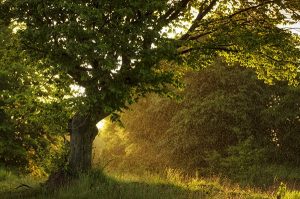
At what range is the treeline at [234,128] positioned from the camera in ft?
107

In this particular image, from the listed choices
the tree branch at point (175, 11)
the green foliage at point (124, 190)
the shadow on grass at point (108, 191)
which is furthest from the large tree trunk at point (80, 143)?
the tree branch at point (175, 11)

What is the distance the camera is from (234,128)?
3312cm

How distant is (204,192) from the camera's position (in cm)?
1365

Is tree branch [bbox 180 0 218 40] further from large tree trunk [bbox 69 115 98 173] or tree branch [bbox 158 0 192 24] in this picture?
large tree trunk [bbox 69 115 98 173]

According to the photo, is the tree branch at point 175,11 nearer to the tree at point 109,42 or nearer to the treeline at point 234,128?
the tree at point 109,42

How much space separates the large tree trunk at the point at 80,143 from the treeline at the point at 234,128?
61.5 ft

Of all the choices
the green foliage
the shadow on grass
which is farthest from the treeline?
the shadow on grass

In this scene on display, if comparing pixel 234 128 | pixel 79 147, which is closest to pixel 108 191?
pixel 79 147

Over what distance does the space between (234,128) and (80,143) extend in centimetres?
2016

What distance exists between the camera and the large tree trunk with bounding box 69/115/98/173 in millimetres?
14891

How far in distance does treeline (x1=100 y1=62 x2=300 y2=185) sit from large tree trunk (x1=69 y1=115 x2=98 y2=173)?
61.5ft

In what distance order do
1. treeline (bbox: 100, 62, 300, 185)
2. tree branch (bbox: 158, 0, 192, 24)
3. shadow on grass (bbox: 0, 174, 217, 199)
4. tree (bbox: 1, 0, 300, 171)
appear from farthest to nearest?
treeline (bbox: 100, 62, 300, 185) < tree branch (bbox: 158, 0, 192, 24) < shadow on grass (bbox: 0, 174, 217, 199) < tree (bbox: 1, 0, 300, 171)

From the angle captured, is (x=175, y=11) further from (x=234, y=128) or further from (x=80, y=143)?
(x=234, y=128)

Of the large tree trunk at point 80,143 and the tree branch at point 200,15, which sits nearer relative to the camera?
the tree branch at point 200,15
